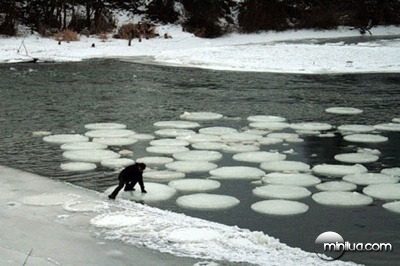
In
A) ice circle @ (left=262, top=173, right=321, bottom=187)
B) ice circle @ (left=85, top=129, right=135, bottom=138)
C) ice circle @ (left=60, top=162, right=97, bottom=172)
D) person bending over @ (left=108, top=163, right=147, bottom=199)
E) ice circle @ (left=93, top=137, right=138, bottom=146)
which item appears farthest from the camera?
ice circle @ (left=85, top=129, right=135, bottom=138)

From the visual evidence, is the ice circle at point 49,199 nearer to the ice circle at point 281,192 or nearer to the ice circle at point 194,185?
the ice circle at point 194,185

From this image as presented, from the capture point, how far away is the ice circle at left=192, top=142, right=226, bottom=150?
1039cm

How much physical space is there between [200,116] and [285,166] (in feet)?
14.6

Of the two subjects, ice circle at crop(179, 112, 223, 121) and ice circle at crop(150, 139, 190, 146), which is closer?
ice circle at crop(150, 139, 190, 146)

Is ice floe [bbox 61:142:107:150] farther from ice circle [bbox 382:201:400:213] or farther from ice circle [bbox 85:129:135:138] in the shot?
ice circle [bbox 382:201:400:213]

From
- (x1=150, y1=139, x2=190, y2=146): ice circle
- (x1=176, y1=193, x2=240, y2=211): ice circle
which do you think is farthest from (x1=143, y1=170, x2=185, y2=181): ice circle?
(x1=150, y1=139, x2=190, y2=146): ice circle

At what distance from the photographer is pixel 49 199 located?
7.24 m

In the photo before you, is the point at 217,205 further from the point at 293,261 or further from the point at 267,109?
the point at 267,109

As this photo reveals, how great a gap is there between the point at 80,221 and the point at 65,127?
5997 millimetres

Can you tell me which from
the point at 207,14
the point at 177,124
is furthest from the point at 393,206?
the point at 207,14

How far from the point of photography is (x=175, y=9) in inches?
1628

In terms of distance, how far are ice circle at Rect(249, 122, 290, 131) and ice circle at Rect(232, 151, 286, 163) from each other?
2.11 m

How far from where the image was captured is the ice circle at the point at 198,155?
9602mm

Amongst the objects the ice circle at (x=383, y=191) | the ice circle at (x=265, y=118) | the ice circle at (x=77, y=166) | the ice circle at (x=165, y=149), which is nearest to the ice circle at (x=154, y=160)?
the ice circle at (x=165, y=149)
